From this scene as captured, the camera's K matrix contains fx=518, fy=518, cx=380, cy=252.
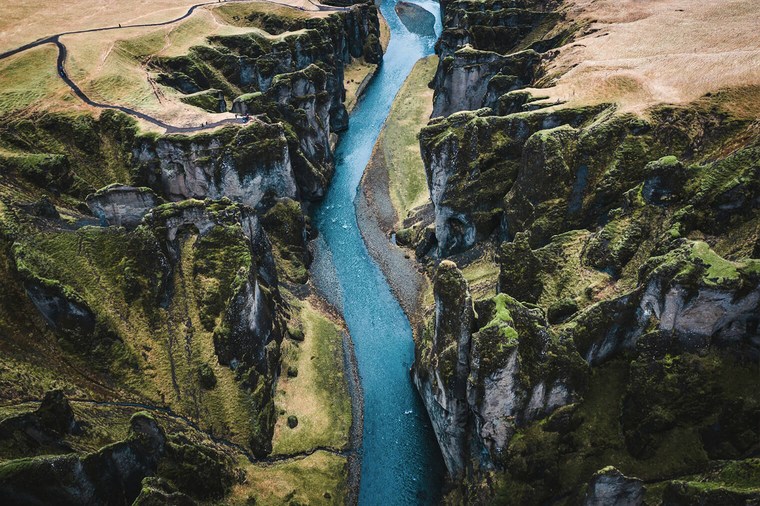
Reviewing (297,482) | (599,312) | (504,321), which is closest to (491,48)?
(599,312)

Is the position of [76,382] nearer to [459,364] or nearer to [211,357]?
[211,357]

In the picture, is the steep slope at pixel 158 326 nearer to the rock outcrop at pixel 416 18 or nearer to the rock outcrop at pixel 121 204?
the rock outcrop at pixel 121 204

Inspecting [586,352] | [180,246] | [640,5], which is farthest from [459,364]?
[640,5]

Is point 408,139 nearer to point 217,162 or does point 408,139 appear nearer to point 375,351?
point 217,162

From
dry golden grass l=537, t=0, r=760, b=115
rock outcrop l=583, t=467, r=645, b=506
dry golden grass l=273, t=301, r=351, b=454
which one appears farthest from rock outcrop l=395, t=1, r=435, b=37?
rock outcrop l=583, t=467, r=645, b=506

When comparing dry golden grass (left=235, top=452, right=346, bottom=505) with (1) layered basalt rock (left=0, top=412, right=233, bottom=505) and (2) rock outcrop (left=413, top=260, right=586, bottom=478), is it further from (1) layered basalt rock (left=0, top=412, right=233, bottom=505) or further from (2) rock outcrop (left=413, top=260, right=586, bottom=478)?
(2) rock outcrop (left=413, top=260, right=586, bottom=478)
